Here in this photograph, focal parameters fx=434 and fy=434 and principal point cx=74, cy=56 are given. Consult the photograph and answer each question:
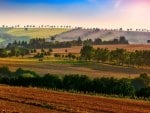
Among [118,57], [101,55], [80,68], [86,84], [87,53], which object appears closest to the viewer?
[86,84]

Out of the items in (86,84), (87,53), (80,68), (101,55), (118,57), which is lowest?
(86,84)

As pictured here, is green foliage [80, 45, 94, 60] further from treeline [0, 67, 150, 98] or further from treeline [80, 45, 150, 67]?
treeline [0, 67, 150, 98]

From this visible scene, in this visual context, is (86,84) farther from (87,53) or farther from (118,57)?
(87,53)

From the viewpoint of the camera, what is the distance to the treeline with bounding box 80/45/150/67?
16862 centimetres

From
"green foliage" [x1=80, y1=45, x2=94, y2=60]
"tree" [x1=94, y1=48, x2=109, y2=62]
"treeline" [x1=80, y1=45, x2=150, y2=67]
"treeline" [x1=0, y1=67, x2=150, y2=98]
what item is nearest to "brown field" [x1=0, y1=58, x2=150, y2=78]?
"tree" [x1=94, y1=48, x2=109, y2=62]

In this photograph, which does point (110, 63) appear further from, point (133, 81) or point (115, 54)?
point (133, 81)

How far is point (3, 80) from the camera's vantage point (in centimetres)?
9888

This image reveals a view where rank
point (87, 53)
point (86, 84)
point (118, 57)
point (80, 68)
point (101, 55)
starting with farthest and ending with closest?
point (87, 53)
point (101, 55)
point (118, 57)
point (80, 68)
point (86, 84)

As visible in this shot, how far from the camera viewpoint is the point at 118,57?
6870 inches

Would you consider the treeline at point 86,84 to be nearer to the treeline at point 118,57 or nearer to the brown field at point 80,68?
the brown field at point 80,68

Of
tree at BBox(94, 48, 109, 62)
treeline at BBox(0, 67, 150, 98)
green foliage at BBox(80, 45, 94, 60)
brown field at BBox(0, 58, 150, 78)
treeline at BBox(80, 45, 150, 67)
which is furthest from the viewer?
green foliage at BBox(80, 45, 94, 60)

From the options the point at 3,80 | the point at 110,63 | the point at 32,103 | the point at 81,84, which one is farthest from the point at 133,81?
the point at 32,103

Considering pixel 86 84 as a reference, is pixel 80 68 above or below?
above

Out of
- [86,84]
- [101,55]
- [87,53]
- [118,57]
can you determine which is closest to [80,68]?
[101,55]
